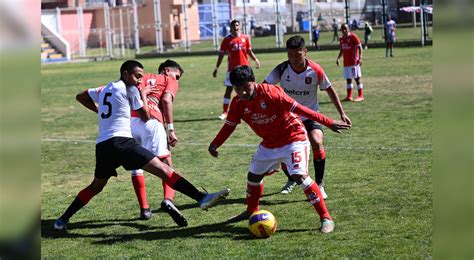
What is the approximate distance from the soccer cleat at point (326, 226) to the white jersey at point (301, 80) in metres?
2.29

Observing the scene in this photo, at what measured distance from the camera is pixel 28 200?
1367 millimetres

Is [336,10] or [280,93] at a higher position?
[336,10]

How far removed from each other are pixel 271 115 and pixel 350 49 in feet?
48.2

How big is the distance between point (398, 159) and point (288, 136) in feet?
14.1

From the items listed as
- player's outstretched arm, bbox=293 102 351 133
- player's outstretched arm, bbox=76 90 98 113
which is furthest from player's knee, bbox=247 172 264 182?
player's outstretched arm, bbox=76 90 98 113

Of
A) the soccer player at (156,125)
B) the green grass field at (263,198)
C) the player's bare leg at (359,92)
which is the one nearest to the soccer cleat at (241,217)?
the green grass field at (263,198)

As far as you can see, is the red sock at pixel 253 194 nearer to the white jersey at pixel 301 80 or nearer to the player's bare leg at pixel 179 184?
the player's bare leg at pixel 179 184

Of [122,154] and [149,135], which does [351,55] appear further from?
[122,154]

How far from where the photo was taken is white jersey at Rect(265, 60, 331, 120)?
875 cm

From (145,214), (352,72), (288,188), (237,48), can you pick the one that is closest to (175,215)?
(145,214)

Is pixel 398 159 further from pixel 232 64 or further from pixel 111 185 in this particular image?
pixel 232 64

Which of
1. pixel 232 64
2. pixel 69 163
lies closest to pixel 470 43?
pixel 69 163

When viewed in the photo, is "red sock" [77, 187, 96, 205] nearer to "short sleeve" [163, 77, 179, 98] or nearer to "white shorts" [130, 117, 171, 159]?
"white shorts" [130, 117, 171, 159]

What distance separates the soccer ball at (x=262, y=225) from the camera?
6.90 meters
